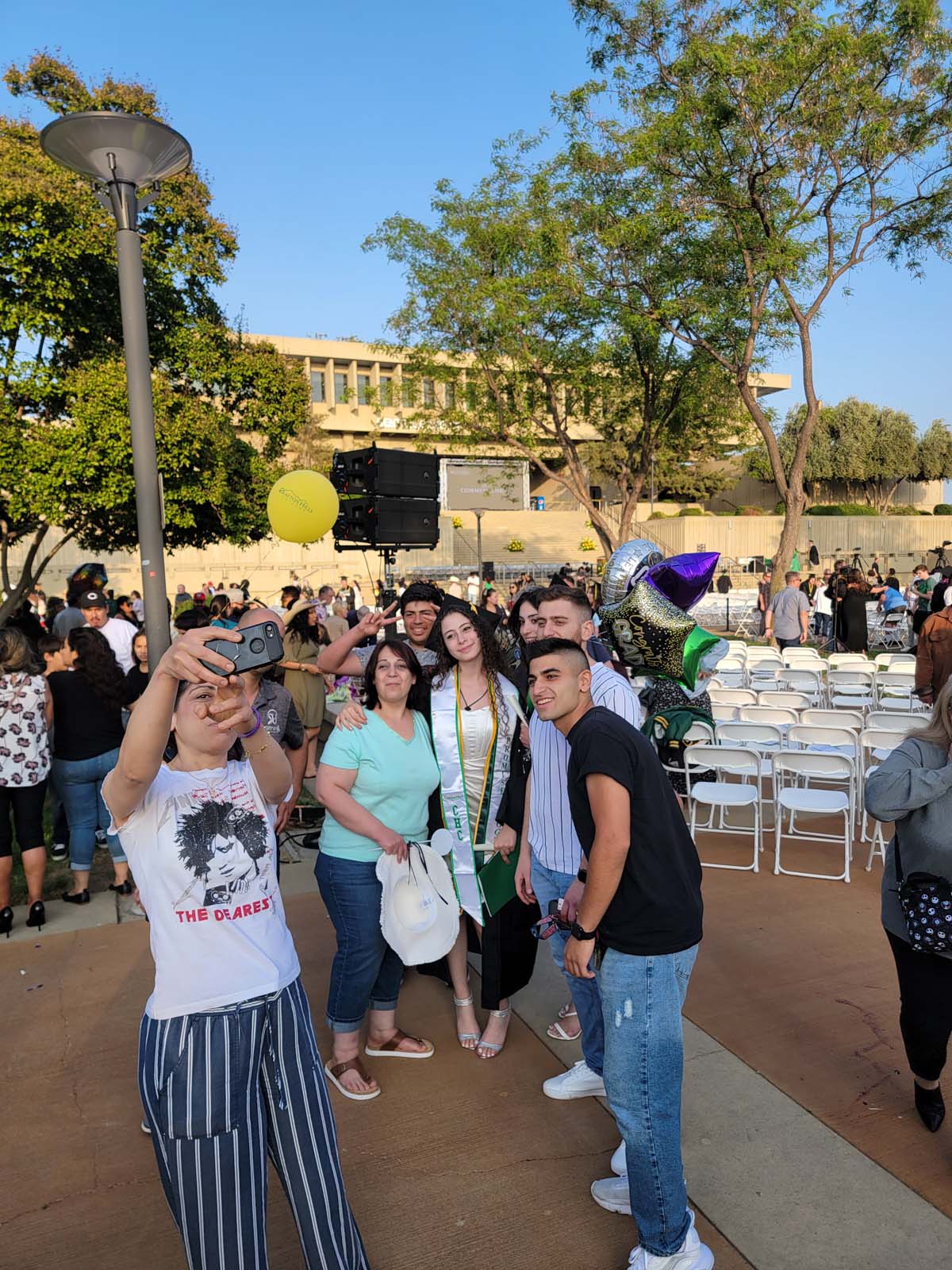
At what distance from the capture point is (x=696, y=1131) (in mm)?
3031

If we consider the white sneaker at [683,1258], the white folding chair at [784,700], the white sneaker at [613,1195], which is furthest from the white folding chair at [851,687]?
the white sneaker at [683,1258]

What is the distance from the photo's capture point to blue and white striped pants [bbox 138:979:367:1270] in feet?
6.25

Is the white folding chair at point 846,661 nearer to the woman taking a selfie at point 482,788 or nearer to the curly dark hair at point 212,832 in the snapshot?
the woman taking a selfie at point 482,788

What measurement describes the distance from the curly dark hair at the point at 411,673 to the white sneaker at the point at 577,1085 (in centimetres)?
149

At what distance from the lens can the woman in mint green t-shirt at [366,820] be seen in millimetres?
3295

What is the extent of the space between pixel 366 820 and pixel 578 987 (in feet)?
3.17

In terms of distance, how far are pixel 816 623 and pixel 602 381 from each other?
7399 millimetres

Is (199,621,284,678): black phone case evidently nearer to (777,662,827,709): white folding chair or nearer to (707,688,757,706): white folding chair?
(707,688,757,706): white folding chair

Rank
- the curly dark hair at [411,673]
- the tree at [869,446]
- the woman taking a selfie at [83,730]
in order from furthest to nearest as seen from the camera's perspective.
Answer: the tree at [869,446] < the woman taking a selfie at [83,730] < the curly dark hair at [411,673]

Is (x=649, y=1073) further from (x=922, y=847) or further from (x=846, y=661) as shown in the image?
(x=846, y=661)

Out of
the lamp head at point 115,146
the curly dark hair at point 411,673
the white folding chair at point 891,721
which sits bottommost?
the white folding chair at point 891,721

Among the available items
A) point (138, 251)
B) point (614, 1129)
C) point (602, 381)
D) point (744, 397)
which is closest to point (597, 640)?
point (614, 1129)

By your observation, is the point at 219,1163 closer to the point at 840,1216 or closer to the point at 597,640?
the point at 840,1216

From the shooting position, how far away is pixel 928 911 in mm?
2703
